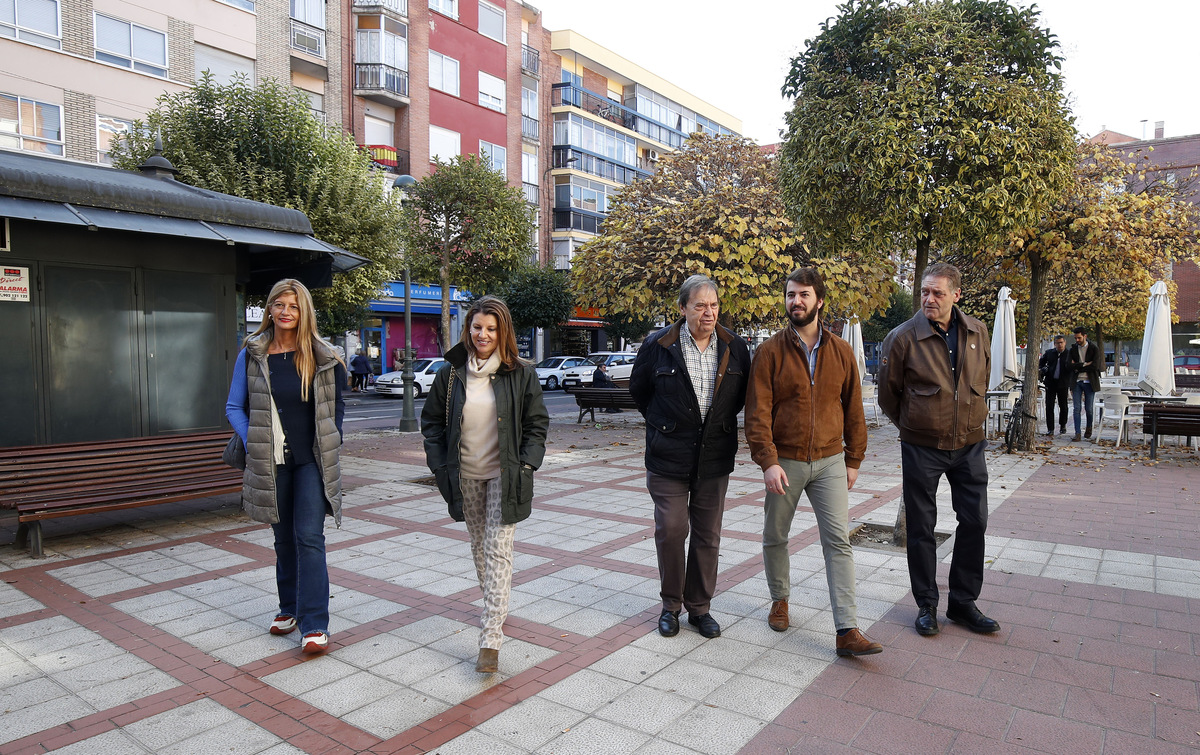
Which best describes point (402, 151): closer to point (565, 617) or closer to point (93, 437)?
point (93, 437)

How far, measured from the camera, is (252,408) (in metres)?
3.99

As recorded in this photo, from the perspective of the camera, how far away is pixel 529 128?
→ 3856 cm

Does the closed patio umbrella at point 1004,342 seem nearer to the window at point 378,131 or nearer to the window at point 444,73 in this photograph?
the window at point 378,131

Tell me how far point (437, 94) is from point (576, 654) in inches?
1255

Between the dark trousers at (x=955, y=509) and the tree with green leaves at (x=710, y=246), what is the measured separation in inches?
305

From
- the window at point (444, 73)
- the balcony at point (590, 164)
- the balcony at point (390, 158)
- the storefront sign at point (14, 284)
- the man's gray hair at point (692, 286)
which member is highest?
the window at point (444, 73)

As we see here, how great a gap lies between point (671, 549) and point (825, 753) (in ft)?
4.52

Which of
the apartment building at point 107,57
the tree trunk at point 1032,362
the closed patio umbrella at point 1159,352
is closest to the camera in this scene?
the tree trunk at point 1032,362

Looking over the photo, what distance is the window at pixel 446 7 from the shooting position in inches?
1260

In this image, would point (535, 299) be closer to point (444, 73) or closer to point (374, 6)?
point (444, 73)

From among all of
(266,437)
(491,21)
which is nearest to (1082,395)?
(266,437)

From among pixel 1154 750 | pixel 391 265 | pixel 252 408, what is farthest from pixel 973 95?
pixel 391 265

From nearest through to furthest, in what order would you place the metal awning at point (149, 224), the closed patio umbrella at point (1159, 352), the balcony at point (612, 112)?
the metal awning at point (149, 224), the closed patio umbrella at point (1159, 352), the balcony at point (612, 112)

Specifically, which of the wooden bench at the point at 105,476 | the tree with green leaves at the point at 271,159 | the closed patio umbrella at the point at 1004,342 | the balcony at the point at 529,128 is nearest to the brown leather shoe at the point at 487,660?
the wooden bench at the point at 105,476
